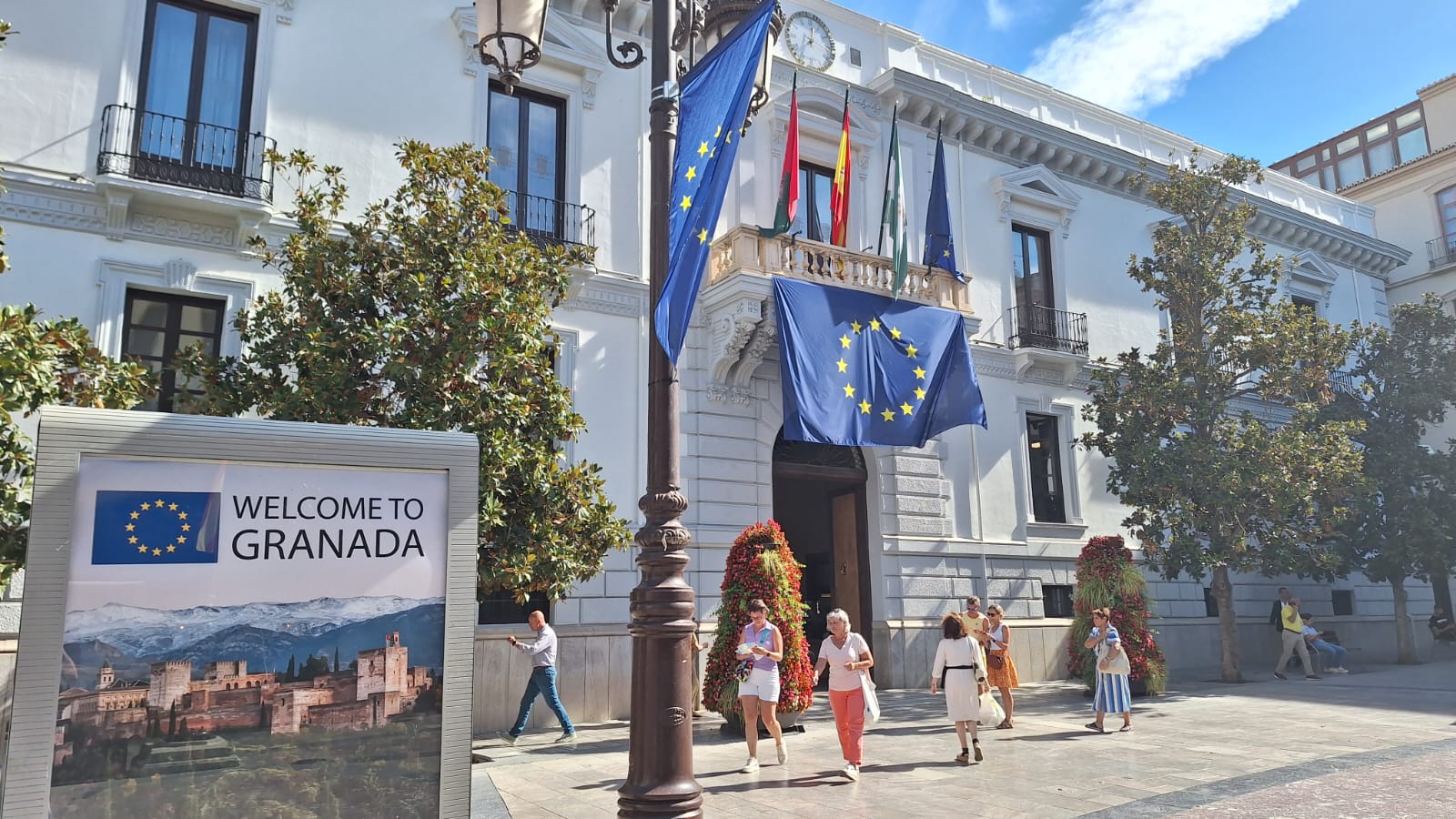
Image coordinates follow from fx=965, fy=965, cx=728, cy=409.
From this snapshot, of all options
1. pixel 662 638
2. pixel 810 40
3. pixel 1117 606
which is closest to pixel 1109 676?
pixel 1117 606

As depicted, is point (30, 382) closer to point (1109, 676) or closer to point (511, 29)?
point (511, 29)

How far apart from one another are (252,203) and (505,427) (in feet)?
20.2

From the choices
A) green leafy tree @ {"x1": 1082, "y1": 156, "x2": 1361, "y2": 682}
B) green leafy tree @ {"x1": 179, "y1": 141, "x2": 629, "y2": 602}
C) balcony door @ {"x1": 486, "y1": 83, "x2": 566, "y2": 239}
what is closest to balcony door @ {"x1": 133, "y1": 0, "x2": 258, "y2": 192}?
balcony door @ {"x1": 486, "y1": 83, "x2": 566, "y2": 239}

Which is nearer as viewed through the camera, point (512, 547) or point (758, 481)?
point (512, 547)

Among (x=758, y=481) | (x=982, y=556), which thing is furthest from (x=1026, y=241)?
(x=758, y=481)

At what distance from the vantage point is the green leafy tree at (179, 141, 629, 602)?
9.36 metres

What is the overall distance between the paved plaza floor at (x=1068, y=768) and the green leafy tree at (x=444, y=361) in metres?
2.46

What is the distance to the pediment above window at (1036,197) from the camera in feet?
71.2

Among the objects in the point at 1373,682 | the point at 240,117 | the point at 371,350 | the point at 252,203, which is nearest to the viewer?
the point at 371,350

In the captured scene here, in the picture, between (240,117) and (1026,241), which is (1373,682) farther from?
(240,117)

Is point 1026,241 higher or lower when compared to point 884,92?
lower

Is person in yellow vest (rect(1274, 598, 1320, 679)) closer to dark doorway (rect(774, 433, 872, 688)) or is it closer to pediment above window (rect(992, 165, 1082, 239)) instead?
dark doorway (rect(774, 433, 872, 688))

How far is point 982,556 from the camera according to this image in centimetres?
1953

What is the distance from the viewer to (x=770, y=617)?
1186 cm
